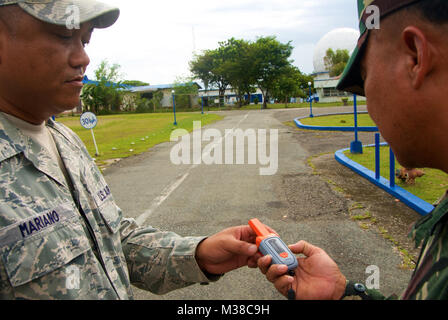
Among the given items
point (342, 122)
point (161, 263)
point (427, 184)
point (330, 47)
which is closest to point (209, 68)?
point (330, 47)

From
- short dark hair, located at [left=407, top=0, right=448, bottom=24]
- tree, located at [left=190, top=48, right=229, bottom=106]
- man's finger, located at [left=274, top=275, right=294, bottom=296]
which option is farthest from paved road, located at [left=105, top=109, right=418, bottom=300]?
tree, located at [left=190, top=48, right=229, bottom=106]

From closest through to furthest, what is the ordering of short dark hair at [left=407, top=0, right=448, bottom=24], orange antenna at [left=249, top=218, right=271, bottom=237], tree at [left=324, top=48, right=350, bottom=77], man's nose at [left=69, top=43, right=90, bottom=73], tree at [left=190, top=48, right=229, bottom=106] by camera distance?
short dark hair at [left=407, top=0, right=448, bottom=24]
man's nose at [left=69, top=43, right=90, bottom=73]
orange antenna at [left=249, top=218, right=271, bottom=237]
tree at [left=324, top=48, right=350, bottom=77]
tree at [left=190, top=48, right=229, bottom=106]

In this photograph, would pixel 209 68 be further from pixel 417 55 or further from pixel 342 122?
pixel 417 55

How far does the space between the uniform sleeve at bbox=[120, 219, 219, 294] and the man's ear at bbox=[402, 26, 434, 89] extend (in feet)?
4.09

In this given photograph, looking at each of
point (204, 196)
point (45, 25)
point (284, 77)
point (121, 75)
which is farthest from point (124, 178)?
point (121, 75)

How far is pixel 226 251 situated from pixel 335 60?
2406 inches

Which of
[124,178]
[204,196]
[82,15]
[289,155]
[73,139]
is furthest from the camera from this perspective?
[289,155]

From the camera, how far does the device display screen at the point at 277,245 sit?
150 centimetres

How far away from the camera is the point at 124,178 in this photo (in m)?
7.95

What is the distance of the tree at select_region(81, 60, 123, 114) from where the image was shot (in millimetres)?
52688

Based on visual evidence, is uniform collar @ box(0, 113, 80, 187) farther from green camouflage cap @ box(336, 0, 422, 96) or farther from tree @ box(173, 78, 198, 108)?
tree @ box(173, 78, 198, 108)
